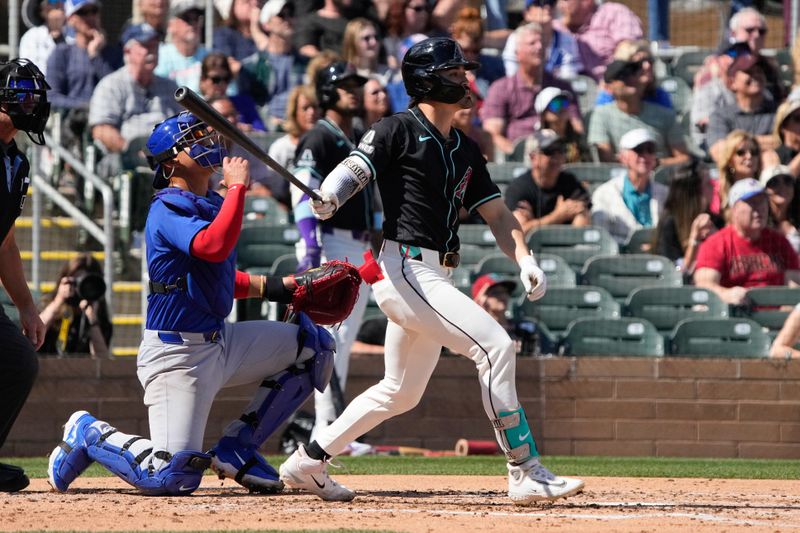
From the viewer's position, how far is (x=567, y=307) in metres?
9.67

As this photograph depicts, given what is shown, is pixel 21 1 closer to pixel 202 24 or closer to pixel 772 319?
pixel 202 24

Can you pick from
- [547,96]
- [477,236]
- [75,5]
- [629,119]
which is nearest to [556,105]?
[547,96]

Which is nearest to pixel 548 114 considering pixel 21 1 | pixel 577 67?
pixel 577 67

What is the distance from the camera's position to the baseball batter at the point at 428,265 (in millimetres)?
5312

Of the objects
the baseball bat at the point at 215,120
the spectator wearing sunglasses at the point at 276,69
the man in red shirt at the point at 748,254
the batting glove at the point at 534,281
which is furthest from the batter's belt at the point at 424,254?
the spectator wearing sunglasses at the point at 276,69

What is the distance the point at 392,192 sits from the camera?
557 cm

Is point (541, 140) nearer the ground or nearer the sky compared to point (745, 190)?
nearer the sky

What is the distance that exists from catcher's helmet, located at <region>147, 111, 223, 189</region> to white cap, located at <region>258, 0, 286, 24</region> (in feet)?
20.6

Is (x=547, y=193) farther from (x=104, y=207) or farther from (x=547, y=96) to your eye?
(x=104, y=207)

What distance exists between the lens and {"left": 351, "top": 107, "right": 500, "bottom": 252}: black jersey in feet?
18.0

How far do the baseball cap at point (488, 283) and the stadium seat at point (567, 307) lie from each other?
1.15 feet

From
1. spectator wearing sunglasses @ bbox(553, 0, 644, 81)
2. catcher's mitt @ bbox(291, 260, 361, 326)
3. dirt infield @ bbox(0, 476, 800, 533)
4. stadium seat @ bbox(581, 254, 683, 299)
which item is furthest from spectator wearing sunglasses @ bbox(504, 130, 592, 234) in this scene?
catcher's mitt @ bbox(291, 260, 361, 326)

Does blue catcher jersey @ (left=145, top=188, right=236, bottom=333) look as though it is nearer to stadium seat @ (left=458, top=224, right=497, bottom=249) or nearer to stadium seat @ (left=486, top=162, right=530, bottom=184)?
stadium seat @ (left=458, top=224, right=497, bottom=249)

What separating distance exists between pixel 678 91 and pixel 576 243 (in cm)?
306
